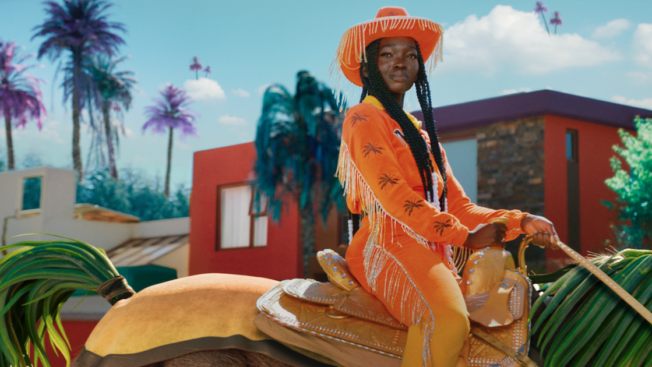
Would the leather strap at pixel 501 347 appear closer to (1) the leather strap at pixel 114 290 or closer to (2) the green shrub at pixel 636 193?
(1) the leather strap at pixel 114 290

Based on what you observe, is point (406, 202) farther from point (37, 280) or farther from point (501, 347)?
point (37, 280)

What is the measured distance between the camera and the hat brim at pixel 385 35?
2.60m

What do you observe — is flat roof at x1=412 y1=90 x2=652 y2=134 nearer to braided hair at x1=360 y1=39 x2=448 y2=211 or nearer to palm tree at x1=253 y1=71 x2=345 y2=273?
palm tree at x1=253 y1=71 x2=345 y2=273

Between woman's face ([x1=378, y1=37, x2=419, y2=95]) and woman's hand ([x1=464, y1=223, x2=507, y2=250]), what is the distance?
0.79 m

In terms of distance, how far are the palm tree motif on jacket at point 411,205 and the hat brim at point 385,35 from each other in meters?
0.81

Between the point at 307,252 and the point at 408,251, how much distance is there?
1294cm

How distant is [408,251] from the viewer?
234cm

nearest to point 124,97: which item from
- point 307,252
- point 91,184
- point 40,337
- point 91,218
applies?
point 91,184

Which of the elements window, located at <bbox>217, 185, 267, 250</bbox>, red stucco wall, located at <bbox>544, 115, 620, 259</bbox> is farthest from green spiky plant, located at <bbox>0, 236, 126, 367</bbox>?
window, located at <bbox>217, 185, 267, 250</bbox>

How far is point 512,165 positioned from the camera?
12.3m

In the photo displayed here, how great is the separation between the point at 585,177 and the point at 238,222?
9934 mm

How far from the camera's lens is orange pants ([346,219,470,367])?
214 cm

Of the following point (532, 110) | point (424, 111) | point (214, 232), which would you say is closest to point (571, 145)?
point (532, 110)

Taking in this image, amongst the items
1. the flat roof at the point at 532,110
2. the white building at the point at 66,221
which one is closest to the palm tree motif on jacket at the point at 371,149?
the flat roof at the point at 532,110
